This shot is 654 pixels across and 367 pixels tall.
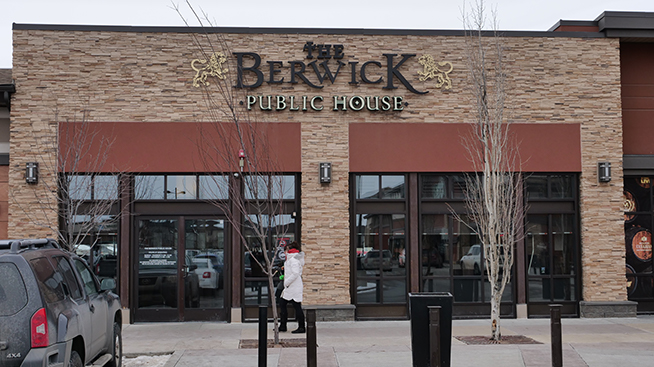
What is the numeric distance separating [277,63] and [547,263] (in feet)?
24.1

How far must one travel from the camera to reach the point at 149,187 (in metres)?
13.8

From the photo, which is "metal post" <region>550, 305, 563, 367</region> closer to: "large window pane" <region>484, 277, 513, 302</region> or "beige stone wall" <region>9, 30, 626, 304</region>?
"large window pane" <region>484, 277, 513, 302</region>

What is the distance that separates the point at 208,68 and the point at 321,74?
2.42m

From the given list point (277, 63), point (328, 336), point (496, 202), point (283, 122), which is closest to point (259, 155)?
point (283, 122)

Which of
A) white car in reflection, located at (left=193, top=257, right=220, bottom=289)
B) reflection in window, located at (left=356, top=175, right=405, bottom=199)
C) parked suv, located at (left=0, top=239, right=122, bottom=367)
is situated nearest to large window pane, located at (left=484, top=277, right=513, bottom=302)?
reflection in window, located at (left=356, top=175, right=405, bottom=199)

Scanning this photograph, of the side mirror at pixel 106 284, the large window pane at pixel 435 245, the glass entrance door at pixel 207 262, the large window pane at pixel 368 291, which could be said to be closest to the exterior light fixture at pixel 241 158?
the glass entrance door at pixel 207 262

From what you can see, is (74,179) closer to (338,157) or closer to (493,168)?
(338,157)

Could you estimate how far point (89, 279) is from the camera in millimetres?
8531

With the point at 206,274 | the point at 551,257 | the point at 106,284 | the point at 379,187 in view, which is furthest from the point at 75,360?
the point at 551,257

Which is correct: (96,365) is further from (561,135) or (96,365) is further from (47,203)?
(561,135)

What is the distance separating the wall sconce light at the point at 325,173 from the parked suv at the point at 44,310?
6.74 meters

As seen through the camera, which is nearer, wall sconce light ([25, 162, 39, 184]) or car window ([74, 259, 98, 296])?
car window ([74, 259, 98, 296])

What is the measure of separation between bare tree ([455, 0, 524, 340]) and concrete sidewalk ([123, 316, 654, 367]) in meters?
1.12

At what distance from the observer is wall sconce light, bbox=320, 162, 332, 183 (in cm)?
1368
